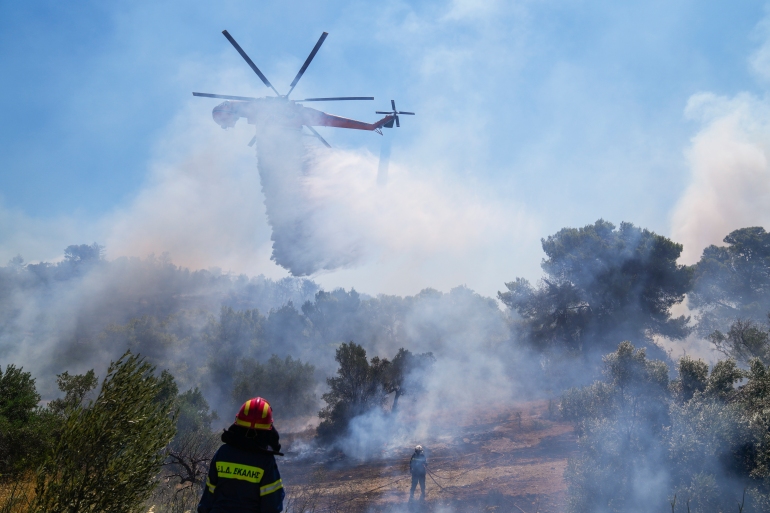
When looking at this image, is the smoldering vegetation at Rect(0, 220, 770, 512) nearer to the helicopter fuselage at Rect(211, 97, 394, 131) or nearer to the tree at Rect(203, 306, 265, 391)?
the tree at Rect(203, 306, 265, 391)

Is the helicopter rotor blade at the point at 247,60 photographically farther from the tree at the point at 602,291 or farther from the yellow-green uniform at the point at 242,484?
the tree at the point at 602,291

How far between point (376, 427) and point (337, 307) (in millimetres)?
32105

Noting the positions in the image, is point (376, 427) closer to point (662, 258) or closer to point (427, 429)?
point (427, 429)

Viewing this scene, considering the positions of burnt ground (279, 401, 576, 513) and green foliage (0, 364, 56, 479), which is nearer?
green foliage (0, 364, 56, 479)

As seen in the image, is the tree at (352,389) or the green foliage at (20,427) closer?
→ the green foliage at (20,427)

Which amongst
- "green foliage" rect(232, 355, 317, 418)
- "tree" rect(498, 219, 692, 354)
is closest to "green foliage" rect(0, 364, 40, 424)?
"green foliage" rect(232, 355, 317, 418)

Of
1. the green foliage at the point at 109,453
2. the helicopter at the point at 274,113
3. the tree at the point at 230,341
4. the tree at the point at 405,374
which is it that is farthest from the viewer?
the tree at the point at 230,341

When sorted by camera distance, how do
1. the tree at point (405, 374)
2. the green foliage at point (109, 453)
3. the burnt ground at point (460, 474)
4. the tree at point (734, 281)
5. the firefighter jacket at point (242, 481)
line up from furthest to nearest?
the tree at point (734, 281) < the tree at point (405, 374) < the burnt ground at point (460, 474) < the green foliage at point (109, 453) < the firefighter jacket at point (242, 481)

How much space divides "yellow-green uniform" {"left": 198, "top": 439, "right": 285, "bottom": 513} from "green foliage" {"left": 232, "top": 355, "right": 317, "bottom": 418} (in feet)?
96.1

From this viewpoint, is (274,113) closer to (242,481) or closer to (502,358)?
(242,481)

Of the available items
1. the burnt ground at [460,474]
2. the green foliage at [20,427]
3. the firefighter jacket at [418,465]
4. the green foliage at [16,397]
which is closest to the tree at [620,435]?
the burnt ground at [460,474]

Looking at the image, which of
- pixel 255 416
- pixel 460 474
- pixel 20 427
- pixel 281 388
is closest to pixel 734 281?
pixel 460 474

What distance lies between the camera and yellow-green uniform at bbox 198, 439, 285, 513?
331 centimetres

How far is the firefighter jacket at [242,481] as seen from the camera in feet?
10.9
